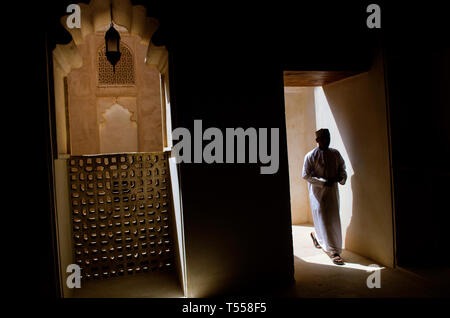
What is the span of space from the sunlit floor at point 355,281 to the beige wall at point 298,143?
2.47m

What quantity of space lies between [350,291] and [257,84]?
7.72 feet

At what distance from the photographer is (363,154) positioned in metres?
4.28

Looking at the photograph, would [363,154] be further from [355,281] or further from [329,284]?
[329,284]

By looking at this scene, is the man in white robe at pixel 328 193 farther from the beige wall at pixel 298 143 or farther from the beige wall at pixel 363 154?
the beige wall at pixel 298 143

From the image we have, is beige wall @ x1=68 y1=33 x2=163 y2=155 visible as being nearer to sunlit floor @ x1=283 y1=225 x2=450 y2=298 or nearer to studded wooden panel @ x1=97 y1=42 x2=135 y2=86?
studded wooden panel @ x1=97 y1=42 x2=135 y2=86

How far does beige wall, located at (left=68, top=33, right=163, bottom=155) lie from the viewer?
31.4ft

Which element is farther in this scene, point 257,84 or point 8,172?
point 257,84

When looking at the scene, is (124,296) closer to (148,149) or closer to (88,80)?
(148,149)

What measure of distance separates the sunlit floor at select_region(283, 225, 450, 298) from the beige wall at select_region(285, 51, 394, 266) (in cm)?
31

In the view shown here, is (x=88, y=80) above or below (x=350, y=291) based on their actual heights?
above

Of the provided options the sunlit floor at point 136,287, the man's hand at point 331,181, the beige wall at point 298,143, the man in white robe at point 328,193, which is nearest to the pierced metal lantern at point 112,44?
the sunlit floor at point 136,287
